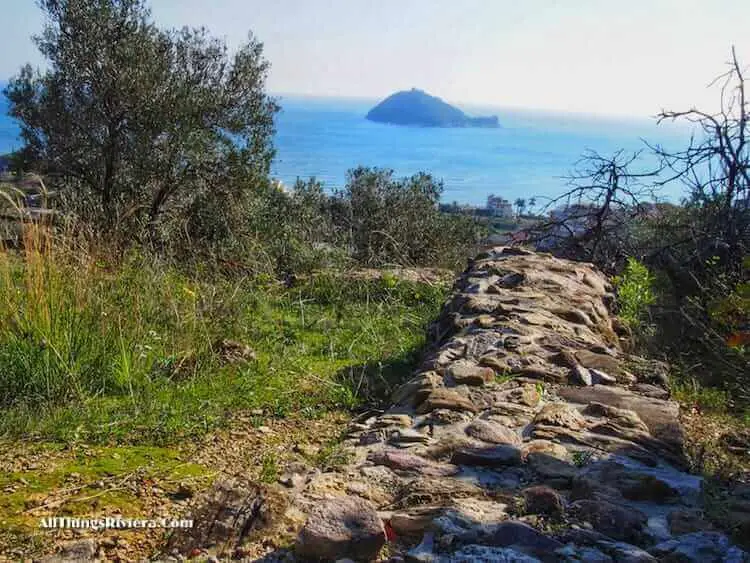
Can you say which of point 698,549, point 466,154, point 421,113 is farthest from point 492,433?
point 421,113

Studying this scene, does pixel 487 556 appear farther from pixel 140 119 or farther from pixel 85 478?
pixel 140 119

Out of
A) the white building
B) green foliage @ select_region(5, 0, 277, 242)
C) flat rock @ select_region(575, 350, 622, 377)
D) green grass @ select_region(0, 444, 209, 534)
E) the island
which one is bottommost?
green grass @ select_region(0, 444, 209, 534)

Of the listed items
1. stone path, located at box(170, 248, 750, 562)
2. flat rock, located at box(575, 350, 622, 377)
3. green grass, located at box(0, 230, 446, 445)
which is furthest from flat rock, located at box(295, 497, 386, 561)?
flat rock, located at box(575, 350, 622, 377)

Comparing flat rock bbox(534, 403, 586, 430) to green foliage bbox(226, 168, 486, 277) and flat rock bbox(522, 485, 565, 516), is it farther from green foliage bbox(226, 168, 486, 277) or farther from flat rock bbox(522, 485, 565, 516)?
Result: green foliage bbox(226, 168, 486, 277)

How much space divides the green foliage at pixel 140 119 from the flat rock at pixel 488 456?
6754 millimetres

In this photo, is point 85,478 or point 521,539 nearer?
point 521,539

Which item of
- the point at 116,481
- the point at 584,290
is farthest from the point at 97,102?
the point at 116,481

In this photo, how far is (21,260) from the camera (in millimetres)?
5070

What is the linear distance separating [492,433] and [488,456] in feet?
0.70

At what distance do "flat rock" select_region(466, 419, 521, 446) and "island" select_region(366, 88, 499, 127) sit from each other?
319 feet

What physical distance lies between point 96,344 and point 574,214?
5449 mm

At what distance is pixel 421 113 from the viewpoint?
10206 cm

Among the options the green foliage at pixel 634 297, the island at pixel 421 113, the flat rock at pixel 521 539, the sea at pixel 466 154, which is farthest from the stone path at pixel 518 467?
the island at pixel 421 113

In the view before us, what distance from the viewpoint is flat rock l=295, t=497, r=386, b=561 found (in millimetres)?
2113
